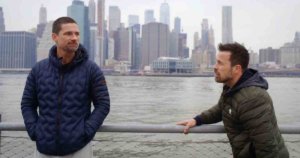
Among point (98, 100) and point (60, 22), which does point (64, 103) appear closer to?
point (98, 100)

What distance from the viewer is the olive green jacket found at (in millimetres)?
2418

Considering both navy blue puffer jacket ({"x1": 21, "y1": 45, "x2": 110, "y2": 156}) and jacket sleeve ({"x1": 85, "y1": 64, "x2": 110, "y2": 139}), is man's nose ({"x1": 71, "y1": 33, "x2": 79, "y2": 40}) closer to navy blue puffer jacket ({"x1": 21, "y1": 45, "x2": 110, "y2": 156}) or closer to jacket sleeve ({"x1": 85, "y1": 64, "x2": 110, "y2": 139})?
navy blue puffer jacket ({"x1": 21, "y1": 45, "x2": 110, "y2": 156})

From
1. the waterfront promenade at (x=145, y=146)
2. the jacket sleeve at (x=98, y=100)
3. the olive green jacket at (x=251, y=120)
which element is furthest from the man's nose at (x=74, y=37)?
the olive green jacket at (x=251, y=120)

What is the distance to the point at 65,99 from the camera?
269 cm

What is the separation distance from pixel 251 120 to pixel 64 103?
4.15 feet

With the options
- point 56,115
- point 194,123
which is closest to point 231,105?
point 194,123

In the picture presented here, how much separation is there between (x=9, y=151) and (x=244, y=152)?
325cm

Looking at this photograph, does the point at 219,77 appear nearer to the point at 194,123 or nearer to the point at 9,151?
the point at 194,123

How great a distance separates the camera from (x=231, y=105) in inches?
103

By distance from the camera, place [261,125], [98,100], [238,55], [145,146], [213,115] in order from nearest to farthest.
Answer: [261,125] → [238,55] → [98,100] → [213,115] → [145,146]

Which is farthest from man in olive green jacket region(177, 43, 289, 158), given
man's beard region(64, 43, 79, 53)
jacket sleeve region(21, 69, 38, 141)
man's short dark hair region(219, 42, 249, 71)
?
jacket sleeve region(21, 69, 38, 141)

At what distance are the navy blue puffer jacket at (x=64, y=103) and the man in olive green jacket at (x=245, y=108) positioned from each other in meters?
0.87

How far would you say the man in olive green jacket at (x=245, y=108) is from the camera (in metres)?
2.42

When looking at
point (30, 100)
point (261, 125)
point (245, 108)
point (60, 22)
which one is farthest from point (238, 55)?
point (30, 100)
